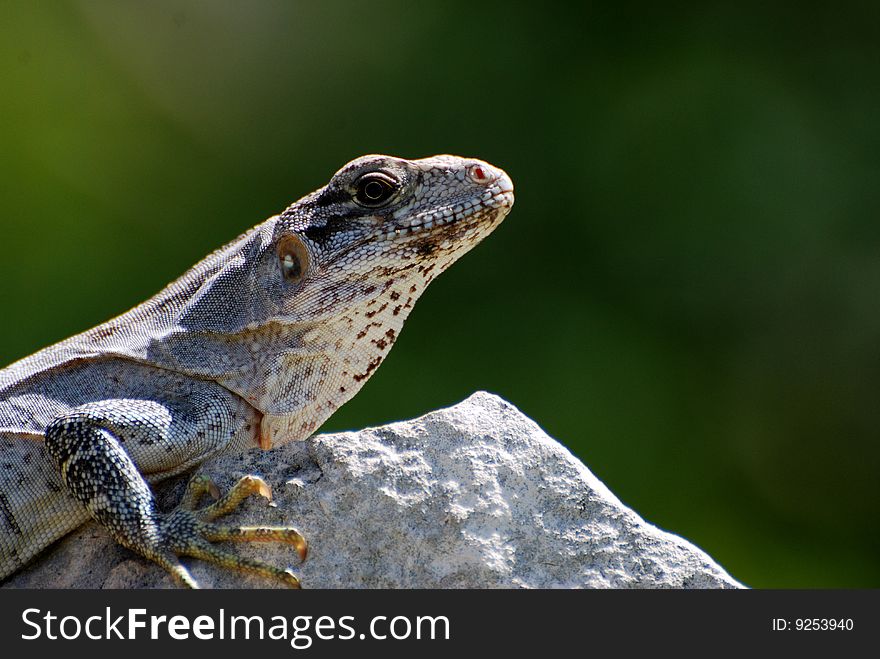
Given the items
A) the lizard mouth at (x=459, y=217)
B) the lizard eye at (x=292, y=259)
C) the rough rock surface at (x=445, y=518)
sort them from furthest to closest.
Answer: the lizard eye at (x=292, y=259) < the lizard mouth at (x=459, y=217) < the rough rock surface at (x=445, y=518)

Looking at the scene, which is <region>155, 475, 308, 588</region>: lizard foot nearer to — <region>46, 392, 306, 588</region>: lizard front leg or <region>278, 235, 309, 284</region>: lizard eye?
<region>46, 392, 306, 588</region>: lizard front leg

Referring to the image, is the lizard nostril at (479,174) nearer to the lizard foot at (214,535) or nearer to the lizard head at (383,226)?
the lizard head at (383,226)

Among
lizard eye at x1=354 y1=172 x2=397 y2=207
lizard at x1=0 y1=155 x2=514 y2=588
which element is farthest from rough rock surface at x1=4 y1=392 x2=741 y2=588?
→ lizard eye at x1=354 y1=172 x2=397 y2=207

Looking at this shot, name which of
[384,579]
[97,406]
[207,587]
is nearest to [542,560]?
[384,579]

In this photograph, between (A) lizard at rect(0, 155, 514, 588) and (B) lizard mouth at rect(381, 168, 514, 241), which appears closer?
(A) lizard at rect(0, 155, 514, 588)

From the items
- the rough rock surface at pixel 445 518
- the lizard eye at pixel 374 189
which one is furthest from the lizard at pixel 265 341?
the rough rock surface at pixel 445 518
